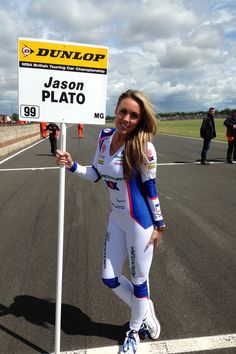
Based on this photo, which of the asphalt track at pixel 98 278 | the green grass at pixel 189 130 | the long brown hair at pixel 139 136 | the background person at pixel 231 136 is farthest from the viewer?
the green grass at pixel 189 130

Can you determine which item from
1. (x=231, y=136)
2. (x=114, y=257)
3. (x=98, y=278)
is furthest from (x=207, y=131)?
(x=114, y=257)

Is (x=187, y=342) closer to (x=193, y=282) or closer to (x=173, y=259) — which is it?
(x=193, y=282)

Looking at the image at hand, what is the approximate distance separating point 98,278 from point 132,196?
184cm

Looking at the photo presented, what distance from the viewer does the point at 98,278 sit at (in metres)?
→ 4.32

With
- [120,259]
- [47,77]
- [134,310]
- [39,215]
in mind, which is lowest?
[39,215]

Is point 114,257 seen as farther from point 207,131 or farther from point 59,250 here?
point 207,131

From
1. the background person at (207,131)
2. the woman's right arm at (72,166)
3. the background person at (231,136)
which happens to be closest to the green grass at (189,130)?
the background person at (231,136)

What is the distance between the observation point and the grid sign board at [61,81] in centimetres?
288

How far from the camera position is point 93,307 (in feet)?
12.1

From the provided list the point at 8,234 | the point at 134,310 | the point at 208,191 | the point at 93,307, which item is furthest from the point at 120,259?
the point at 208,191

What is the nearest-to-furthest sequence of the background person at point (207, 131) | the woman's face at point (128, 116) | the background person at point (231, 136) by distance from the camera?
the woman's face at point (128, 116) < the background person at point (207, 131) < the background person at point (231, 136)

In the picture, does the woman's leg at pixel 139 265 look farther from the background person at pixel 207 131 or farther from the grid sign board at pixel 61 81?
the background person at pixel 207 131

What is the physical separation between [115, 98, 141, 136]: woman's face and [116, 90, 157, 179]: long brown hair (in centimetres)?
3

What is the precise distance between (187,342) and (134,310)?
566 mm
